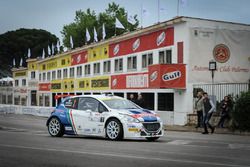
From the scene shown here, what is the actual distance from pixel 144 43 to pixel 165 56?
10.8 feet

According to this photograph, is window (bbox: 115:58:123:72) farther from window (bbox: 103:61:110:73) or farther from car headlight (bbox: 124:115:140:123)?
car headlight (bbox: 124:115:140:123)

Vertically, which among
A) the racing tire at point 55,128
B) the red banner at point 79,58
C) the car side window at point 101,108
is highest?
the red banner at point 79,58

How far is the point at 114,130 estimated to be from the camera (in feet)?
50.5

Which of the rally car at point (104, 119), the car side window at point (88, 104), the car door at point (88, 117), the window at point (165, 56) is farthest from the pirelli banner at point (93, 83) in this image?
the car door at point (88, 117)

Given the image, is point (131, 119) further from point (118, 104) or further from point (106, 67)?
point (106, 67)

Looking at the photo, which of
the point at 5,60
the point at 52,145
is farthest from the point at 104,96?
the point at 5,60

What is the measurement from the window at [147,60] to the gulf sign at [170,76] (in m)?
4.28

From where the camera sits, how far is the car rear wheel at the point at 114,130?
15.2 meters

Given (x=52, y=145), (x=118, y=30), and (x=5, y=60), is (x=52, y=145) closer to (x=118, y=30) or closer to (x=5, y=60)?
(x=118, y=30)

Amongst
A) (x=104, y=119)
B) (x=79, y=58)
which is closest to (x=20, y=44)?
(x=79, y=58)

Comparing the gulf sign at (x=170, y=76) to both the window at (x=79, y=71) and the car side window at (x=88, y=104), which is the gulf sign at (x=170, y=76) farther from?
the window at (x=79, y=71)

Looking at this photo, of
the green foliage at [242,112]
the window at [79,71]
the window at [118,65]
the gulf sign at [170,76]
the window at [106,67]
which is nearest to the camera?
the green foliage at [242,112]

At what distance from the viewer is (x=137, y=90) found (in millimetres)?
34719

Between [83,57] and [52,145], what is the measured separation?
34.7 metres
